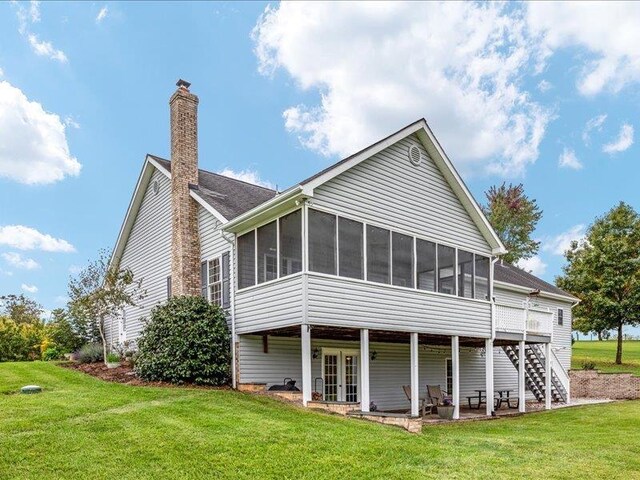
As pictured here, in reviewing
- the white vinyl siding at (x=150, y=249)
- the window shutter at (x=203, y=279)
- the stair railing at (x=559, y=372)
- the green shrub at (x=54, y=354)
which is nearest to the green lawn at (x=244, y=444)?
the window shutter at (x=203, y=279)

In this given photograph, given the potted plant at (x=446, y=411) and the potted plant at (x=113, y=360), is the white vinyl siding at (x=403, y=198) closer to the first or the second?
the potted plant at (x=446, y=411)

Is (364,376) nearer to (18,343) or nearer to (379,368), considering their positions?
(379,368)

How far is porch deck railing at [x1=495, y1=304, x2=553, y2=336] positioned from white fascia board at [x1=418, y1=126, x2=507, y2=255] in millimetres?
2029

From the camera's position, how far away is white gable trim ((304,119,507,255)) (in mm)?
14078

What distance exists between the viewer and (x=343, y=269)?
14016 millimetres

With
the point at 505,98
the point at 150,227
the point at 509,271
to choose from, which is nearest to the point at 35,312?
the point at 150,227

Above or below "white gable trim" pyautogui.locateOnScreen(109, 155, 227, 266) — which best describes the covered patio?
below

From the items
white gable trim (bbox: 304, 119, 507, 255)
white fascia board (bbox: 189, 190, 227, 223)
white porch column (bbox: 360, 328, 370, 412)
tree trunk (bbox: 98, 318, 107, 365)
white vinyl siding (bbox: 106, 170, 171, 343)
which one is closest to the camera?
white porch column (bbox: 360, 328, 370, 412)

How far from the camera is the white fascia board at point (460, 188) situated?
54.3ft

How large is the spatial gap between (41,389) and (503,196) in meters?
42.5

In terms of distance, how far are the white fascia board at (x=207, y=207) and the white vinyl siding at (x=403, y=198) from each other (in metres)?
3.50

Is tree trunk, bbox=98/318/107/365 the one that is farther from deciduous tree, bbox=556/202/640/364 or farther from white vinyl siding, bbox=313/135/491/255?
deciduous tree, bbox=556/202/640/364

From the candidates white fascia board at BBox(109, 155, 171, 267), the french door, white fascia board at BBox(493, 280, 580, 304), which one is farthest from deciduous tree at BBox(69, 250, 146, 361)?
white fascia board at BBox(493, 280, 580, 304)

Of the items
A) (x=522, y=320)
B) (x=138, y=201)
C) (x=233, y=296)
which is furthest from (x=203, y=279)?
(x=522, y=320)
